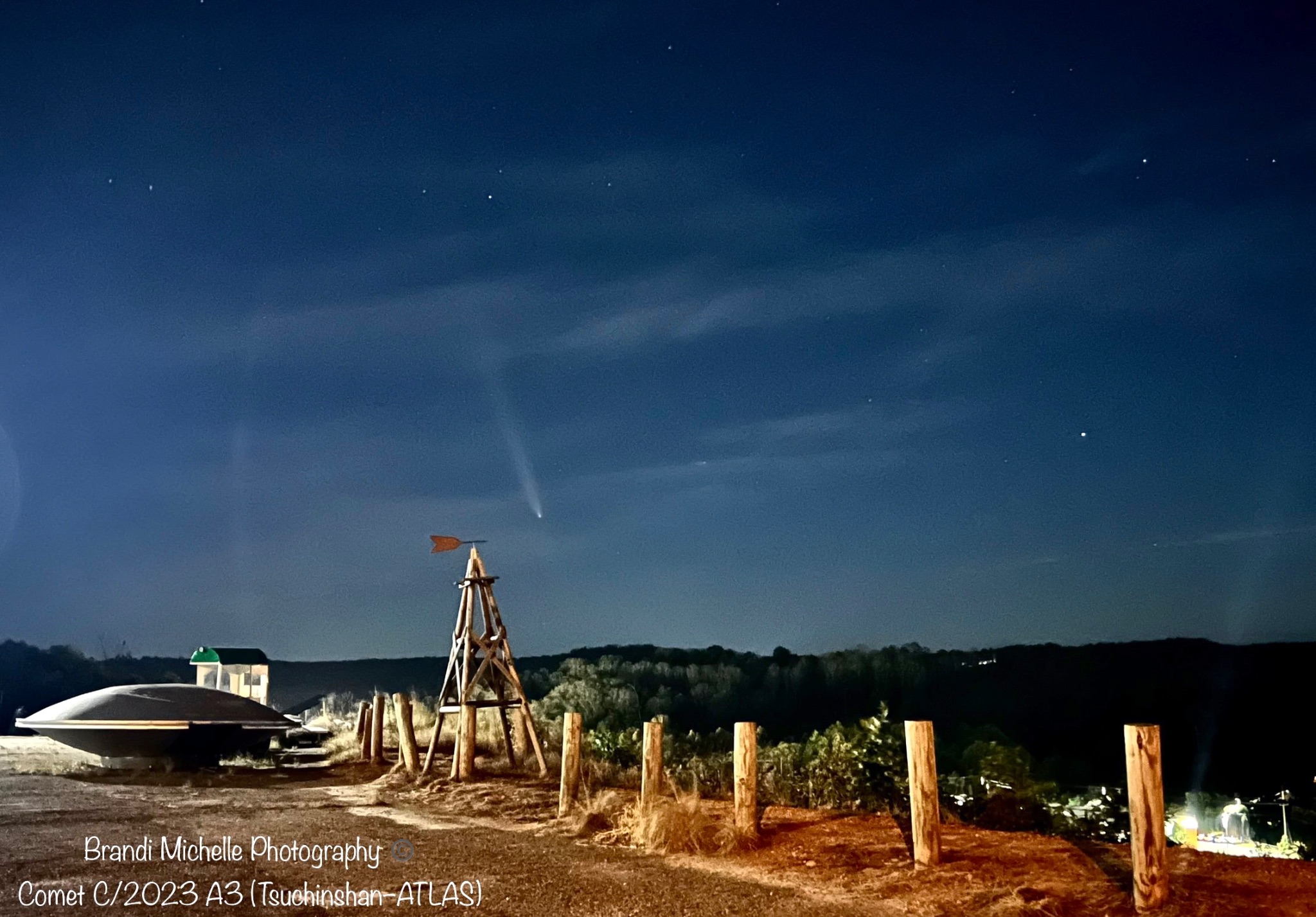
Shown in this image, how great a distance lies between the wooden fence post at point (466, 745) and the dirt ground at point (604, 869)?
7.14ft

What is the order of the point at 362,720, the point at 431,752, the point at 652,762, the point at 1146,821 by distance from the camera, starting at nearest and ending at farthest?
the point at 1146,821, the point at 652,762, the point at 431,752, the point at 362,720

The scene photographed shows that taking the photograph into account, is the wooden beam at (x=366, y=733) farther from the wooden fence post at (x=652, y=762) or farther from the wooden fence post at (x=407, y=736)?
the wooden fence post at (x=652, y=762)

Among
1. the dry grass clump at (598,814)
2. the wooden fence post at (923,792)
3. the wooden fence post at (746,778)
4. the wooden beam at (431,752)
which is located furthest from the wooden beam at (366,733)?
the wooden fence post at (923,792)

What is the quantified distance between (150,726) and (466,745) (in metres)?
6.37

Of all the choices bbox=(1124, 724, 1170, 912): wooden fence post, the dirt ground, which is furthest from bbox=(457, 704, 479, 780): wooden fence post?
bbox=(1124, 724, 1170, 912): wooden fence post

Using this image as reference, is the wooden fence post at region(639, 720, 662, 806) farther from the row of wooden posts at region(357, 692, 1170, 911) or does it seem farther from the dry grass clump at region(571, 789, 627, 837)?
the dry grass clump at region(571, 789, 627, 837)

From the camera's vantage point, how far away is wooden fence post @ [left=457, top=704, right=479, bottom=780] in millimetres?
16438

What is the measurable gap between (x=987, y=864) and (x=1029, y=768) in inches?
255

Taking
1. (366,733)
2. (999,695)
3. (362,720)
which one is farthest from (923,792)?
(999,695)

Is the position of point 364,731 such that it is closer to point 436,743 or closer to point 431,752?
point 436,743

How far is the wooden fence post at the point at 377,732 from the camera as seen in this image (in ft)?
65.1

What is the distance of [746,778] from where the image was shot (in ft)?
37.3

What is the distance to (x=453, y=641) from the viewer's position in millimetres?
18453

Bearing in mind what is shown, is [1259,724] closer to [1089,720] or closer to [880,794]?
[1089,720]
